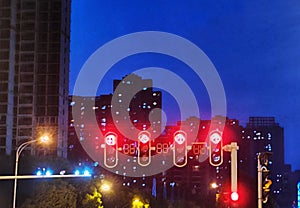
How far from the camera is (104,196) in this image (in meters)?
53.4

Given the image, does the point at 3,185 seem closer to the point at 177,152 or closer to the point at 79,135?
the point at 177,152

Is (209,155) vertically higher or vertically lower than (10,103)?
lower

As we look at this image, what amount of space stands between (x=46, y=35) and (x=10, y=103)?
446 inches

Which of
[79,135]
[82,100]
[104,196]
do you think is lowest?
[104,196]

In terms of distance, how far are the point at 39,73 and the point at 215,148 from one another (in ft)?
181

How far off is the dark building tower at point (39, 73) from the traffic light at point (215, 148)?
169 ft

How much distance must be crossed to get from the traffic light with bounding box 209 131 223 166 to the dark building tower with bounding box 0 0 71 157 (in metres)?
51.5

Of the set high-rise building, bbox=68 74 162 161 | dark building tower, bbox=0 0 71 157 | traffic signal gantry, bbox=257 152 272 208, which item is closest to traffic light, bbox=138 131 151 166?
traffic signal gantry, bbox=257 152 272 208

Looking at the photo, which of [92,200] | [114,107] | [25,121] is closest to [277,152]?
[114,107]

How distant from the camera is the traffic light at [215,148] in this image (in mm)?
17125

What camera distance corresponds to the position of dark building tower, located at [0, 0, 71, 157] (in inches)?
2680

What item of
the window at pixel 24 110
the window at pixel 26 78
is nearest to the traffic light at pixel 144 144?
the window at pixel 24 110

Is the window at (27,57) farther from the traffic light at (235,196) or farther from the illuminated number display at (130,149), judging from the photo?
the traffic light at (235,196)

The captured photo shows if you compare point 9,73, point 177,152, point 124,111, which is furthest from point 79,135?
point 177,152
